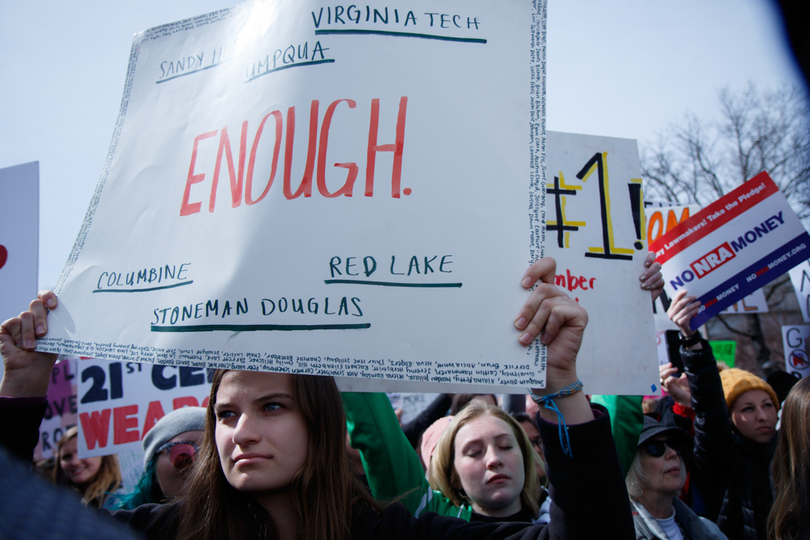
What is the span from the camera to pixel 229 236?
4.66ft

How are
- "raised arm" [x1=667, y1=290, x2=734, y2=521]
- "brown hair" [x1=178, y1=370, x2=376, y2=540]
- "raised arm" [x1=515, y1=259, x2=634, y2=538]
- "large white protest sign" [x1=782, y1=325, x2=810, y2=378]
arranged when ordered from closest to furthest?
"raised arm" [x1=515, y1=259, x2=634, y2=538] < "brown hair" [x1=178, y1=370, x2=376, y2=540] < "raised arm" [x1=667, y1=290, x2=734, y2=521] < "large white protest sign" [x1=782, y1=325, x2=810, y2=378]

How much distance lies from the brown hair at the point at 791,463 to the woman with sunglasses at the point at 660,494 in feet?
1.72

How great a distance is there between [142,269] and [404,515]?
102cm

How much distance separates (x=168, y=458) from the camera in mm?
2533

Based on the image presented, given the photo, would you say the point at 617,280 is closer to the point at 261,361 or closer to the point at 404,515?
the point at 404,515

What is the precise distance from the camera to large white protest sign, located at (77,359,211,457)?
12.0 ft

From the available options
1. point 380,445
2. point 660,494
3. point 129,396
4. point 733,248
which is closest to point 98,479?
point 129,396

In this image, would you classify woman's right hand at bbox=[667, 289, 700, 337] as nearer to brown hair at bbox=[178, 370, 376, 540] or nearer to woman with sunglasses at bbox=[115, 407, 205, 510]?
brown hair at bbox=[178, 370, 376, 540]

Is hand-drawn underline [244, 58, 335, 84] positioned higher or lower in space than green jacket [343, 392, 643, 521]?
higher

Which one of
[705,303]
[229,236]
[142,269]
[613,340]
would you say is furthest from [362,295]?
[705,303]

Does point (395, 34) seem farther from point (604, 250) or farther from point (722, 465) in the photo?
point (722, 465)

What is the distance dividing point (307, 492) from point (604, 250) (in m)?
1.39

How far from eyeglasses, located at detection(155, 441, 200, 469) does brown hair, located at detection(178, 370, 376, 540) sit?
0.79 metres

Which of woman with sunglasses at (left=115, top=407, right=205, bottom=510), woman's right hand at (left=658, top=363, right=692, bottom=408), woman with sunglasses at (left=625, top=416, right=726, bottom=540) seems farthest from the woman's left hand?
woman with sunglasses at (left=115, top=407, right=205, bottom=510)
